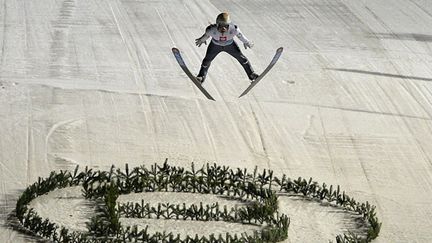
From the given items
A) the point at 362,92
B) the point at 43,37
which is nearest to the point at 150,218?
the point at 362,92

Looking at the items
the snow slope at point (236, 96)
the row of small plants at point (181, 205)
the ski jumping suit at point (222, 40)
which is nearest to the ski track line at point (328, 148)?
the snow slope at point (236, 96)

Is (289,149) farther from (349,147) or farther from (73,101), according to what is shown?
(73,101)

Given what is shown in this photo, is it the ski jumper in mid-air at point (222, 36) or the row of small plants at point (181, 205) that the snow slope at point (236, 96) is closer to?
the row of small plants at point (181, 205)

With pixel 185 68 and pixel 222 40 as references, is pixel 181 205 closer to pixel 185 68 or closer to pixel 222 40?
pixel 185 68

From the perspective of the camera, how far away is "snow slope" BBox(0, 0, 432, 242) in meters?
25.8

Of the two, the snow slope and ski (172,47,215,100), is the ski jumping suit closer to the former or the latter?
ski (172,47,215,100)

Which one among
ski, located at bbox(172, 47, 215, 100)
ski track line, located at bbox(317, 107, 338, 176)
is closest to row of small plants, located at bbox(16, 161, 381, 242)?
ski track line, located at bbox(317, 107, 338, 176)

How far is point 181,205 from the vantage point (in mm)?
24109

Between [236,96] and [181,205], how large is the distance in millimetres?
5769

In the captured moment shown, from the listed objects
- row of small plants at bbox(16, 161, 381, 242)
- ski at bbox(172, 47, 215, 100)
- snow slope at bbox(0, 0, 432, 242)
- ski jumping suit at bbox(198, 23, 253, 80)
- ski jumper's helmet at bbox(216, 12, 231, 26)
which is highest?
ski jumper's helmet at bbox(216, 12, 231, 26)

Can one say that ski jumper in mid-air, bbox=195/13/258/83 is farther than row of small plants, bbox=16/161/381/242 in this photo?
No

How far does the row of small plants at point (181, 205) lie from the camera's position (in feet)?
74.8

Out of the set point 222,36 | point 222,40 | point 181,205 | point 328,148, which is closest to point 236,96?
point 328,148

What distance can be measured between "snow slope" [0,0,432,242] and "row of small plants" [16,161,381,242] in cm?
44
